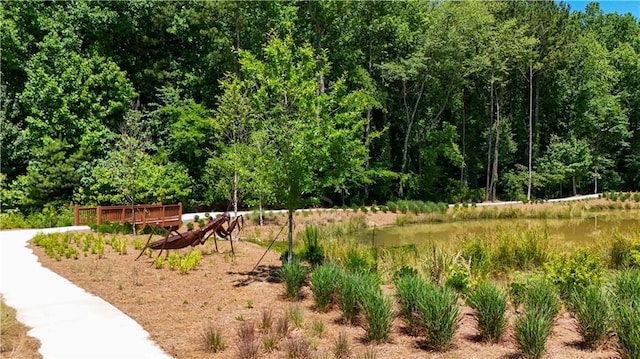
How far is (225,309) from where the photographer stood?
724 cm

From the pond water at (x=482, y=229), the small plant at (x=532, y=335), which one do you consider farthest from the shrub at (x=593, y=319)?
the pond water at (x=482, y=229)

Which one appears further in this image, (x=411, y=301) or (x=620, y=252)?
(x=620, y=252)

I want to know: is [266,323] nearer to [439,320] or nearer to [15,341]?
[439,320]

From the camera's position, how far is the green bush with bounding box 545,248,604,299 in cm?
683

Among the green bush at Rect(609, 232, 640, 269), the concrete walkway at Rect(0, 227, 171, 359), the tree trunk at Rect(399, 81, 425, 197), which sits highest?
the tree trunk at Rect(399, 81, 425, 197)

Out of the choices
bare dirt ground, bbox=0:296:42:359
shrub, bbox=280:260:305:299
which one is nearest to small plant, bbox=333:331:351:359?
shrub, bbox=280:260:305:299

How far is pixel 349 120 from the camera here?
895 cm

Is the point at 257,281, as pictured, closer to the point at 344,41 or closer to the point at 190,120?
the point at 190,120

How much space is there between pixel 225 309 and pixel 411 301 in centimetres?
285

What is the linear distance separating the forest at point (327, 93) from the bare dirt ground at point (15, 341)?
964cm

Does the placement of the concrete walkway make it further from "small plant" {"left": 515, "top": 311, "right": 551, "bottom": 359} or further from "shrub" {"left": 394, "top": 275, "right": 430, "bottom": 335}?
"small plant" {"left": 515, "top": 311, "right": 551, "bottom": 359}

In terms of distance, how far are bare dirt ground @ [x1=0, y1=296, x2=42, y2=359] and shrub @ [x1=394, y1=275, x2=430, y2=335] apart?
4.14 m

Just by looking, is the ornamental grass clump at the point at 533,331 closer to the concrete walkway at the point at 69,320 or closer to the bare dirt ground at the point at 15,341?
the concrete walkway at the point at 69,320

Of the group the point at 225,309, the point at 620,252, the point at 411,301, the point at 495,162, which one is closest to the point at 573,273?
the point at 411,301
